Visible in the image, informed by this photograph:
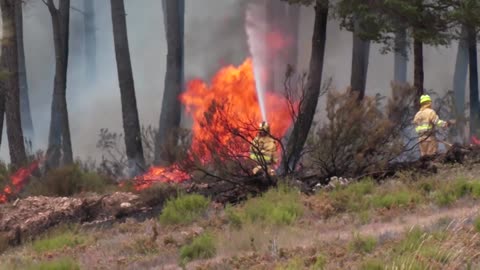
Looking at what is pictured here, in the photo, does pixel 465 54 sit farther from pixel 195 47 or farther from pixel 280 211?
pixel 280 211

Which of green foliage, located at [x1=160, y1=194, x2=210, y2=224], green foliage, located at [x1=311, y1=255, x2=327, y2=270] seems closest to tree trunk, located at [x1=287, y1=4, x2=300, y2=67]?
green foliage, located at [x1=160, y1=194, x2=210, y2=224]

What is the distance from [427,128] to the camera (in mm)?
13133

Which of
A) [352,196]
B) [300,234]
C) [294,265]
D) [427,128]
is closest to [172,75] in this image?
[427,128]

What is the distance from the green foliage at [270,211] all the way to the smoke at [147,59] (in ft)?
45.6

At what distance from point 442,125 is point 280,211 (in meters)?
4.66

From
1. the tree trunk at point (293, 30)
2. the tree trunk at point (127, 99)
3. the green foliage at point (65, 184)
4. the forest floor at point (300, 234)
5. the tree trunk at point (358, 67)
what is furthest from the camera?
the tree trunk at point (293, 30)

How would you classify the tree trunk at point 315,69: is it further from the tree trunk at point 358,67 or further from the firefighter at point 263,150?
the tree trunk at point 358,67

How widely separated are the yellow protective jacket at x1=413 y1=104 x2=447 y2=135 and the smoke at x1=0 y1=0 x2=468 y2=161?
1043cm

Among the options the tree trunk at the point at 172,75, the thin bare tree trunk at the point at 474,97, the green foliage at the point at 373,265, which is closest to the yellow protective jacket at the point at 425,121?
the green foliage at the point at 373,265

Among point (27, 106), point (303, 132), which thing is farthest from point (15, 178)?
point (27, 106)

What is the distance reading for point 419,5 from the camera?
14.7 metres

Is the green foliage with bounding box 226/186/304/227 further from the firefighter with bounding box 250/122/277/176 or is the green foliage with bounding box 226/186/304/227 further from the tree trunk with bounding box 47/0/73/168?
the tree trunk with bounding box 47/0/73/168

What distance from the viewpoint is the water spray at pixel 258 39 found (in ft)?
81.4

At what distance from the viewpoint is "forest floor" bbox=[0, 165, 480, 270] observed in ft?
22.1
